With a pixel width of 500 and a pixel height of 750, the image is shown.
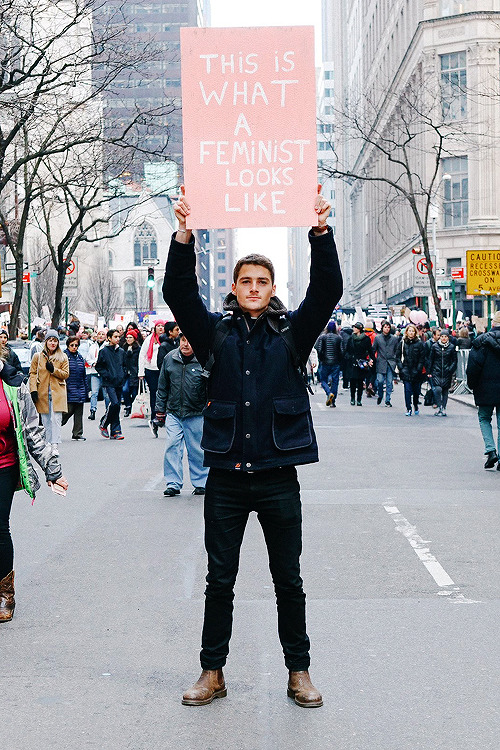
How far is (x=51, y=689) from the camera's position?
5.24 m

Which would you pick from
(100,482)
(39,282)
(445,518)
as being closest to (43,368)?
(100,482)

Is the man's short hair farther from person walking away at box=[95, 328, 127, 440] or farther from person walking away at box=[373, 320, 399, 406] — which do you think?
person walking away at box=[373, 320, 399, 406]

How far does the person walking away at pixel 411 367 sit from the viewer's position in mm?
23469

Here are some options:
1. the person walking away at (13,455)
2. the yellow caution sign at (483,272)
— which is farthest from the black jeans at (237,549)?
the yellow caution sign at (483,272)

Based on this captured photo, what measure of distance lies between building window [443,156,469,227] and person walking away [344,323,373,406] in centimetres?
3033

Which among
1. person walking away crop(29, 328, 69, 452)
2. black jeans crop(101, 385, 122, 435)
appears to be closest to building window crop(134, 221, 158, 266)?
black jeans crop(101, 385, 122, 435)

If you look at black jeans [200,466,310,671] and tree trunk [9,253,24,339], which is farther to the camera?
tree trunk [9,253,24,339]

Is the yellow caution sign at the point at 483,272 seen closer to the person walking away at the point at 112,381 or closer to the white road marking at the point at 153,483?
the person walking away at the point at 112,381

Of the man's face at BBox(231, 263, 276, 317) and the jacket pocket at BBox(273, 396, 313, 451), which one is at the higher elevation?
the man's face at BBox(231, 263, 276, 317)

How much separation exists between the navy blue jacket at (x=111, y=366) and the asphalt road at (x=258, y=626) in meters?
7.10

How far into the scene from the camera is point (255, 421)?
16.1 feet

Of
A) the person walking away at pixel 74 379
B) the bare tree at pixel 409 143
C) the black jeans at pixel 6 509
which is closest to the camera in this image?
the black jeans at pixel 6 509

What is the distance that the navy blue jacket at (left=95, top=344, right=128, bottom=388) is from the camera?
1931 cm

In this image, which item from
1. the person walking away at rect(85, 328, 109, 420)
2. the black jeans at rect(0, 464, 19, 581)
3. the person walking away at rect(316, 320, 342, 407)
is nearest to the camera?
the black jeans at rect(0, 464, 19, 581)
